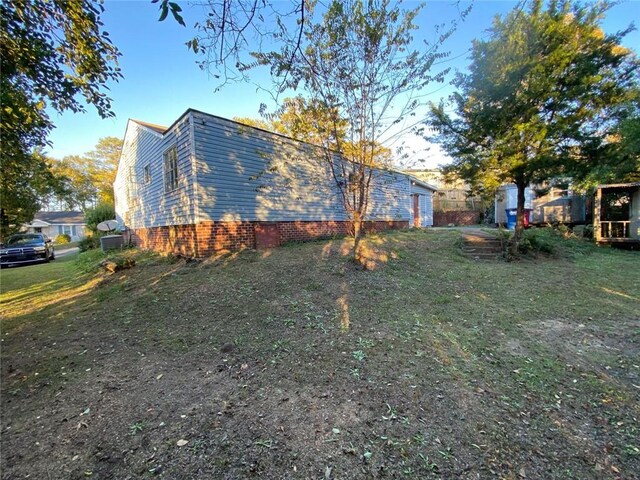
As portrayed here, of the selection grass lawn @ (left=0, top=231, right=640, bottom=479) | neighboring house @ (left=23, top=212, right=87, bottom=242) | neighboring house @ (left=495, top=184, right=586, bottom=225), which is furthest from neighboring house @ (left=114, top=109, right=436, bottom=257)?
neighboring house @ (left=23, top=212, right=87, bottom=242)

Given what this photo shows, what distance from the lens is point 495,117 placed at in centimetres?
809

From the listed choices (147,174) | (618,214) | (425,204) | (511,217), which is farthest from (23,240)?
(618,214)

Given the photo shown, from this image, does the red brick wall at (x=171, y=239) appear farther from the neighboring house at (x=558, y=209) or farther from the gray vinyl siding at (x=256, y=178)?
the neighboring house at (x=558, y=209)

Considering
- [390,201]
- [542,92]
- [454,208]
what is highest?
[542,92]

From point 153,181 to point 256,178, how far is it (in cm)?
482

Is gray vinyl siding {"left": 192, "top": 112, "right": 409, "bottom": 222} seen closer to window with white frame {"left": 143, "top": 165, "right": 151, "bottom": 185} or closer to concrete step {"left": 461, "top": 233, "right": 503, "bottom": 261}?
concrete step {"left": 461, "top": 233, "right": 503, "bottom": 261}

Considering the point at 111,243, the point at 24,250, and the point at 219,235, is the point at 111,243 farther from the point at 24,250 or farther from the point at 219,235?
the point at 219,235

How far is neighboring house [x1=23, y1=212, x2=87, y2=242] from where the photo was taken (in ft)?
124

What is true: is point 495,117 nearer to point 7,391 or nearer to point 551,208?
point 7,391

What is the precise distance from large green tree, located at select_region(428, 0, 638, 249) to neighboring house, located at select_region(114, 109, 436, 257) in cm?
318

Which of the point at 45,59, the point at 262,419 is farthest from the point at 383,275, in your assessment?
the point at 45,59

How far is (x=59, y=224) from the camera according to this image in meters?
39.1

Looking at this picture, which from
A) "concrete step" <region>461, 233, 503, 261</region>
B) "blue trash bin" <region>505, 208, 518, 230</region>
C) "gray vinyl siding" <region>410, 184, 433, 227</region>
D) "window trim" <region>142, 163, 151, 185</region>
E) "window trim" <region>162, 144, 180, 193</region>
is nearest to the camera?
"window trim" <region>162, 144, 180, 193</region>

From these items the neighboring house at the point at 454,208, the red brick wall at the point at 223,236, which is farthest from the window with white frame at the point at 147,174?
the neighboring house at the point at 454,208
